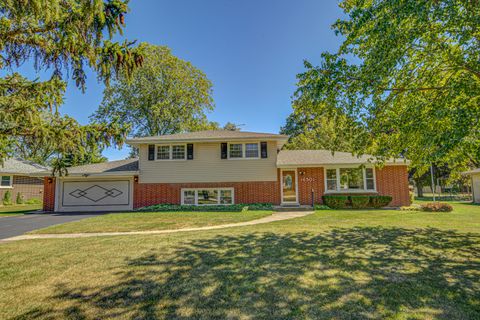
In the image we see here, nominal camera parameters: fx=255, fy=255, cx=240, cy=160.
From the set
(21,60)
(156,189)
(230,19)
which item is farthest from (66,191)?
Answer: (230,19)

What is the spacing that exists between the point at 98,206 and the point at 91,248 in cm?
1109

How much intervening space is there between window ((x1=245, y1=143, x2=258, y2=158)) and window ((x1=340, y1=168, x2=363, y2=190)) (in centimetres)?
551

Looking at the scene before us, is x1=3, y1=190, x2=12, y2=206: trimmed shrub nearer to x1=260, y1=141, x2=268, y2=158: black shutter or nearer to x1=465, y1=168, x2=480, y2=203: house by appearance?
x1=260, y1=141, x2=268, y2=158: black shutter

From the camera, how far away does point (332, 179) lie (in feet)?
52.2

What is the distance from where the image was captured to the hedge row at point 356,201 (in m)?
14.7

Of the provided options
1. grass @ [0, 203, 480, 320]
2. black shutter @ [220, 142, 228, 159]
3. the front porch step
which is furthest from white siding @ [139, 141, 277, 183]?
grass @ [0, 203, 480, 320]

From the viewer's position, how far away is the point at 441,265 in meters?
4.82

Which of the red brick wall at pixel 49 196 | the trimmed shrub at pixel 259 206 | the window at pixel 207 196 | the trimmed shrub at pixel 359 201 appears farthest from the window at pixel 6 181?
the trimmed shrub at pixel 359 201

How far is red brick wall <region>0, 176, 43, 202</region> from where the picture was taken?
73.4ft

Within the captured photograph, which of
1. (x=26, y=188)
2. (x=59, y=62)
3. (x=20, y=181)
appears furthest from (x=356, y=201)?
(x=26, y=188)

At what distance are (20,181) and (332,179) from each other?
26549 millimetres

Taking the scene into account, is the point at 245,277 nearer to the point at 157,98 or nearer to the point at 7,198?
the point at 7,198

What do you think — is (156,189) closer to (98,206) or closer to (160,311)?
(98,206)

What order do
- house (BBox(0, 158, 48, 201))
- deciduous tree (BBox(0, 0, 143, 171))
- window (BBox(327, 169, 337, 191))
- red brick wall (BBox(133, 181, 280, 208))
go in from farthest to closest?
1. house (BBox(0, 158, 48, 201))
2. window (BBox(327, 169, 337, 191))
3. red brick wall (BBox(133, 181, 280, 208))
4. deciduous tree (BBox(0, 0, 143, 171))
